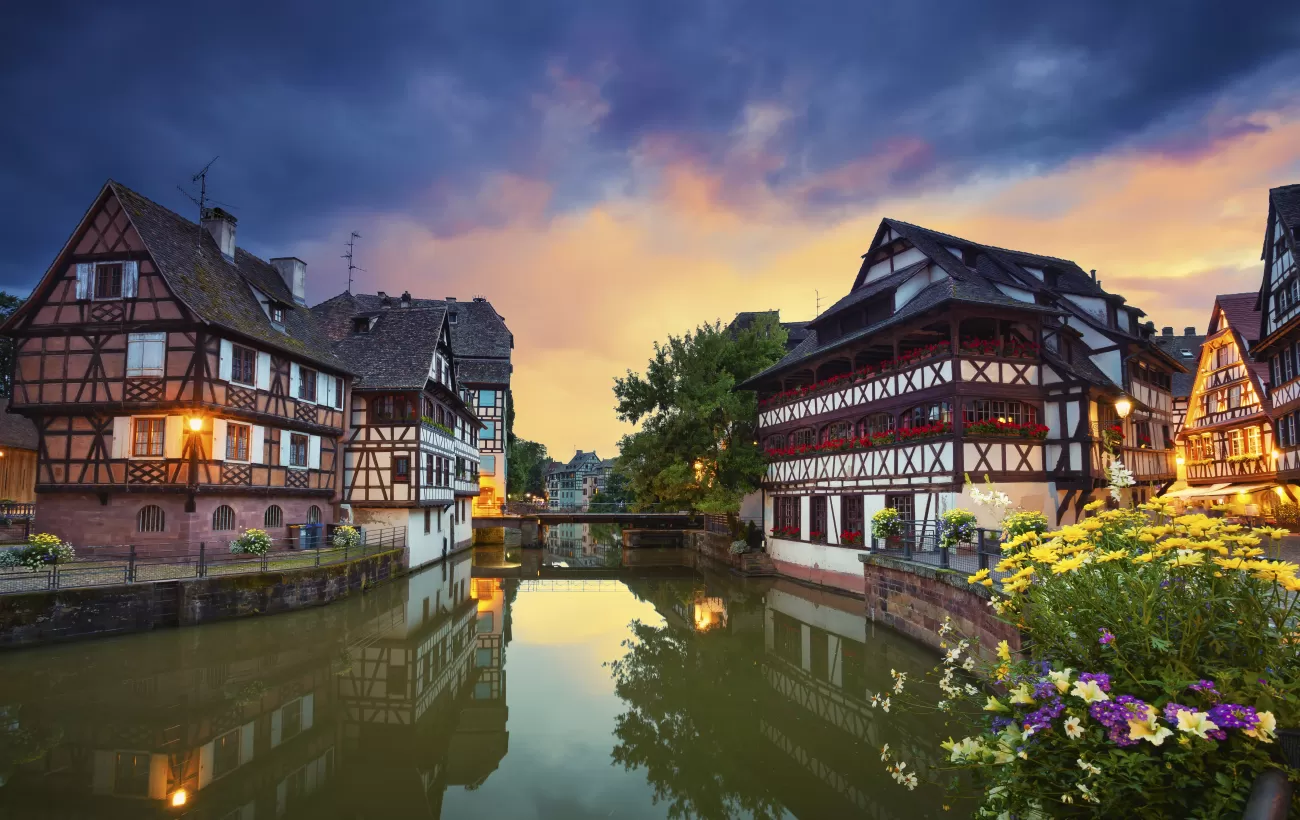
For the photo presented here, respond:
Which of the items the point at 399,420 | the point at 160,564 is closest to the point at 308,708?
the point at 160,564

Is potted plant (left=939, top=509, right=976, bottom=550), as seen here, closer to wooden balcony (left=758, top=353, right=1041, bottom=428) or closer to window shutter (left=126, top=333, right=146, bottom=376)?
wooden balcony (left=758, top=353, right=1041, bottom=428)

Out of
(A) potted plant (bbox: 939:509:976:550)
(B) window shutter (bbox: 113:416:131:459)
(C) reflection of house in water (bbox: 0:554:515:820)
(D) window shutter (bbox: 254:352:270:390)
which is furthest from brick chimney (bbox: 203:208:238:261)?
(A) potted plant (bbox: 939:509:976:550)

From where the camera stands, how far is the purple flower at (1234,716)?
11.3 feet

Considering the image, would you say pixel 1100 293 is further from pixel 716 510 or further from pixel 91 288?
pixel 91 288

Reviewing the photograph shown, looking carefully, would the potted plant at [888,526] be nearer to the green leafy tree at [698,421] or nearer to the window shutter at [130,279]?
the green leafy tree at [698,421]

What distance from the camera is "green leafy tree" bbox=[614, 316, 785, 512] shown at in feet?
108

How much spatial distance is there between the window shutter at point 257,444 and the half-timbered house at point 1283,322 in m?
32.5

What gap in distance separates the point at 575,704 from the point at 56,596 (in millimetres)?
11694

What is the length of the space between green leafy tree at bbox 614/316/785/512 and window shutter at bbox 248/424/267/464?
52.8 feet

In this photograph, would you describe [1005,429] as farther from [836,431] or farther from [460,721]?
[460,721]

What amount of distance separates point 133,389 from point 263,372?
3.64 meters

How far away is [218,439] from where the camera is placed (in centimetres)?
2264

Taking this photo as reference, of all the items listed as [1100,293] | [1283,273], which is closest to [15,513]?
[1100,293]

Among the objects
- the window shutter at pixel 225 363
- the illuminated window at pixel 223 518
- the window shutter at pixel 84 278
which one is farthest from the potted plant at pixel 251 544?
the window shutter at pixel 84 278
